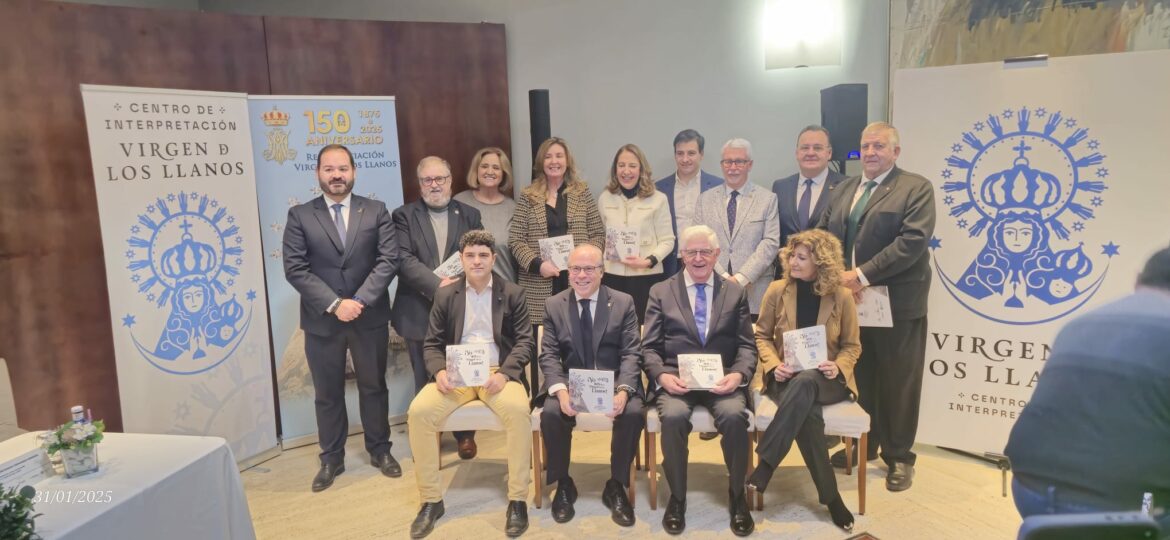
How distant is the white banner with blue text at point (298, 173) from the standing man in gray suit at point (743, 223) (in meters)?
1.90

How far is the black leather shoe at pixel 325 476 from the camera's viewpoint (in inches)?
142

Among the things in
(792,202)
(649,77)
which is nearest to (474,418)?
(792,202)

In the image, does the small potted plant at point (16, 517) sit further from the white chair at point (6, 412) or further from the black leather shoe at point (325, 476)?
the black leather shoe at point (325, 476)

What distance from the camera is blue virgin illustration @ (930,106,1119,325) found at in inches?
124

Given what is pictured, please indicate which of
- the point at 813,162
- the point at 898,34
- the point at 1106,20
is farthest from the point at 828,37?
the point at 1106,20

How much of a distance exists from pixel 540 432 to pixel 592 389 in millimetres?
365

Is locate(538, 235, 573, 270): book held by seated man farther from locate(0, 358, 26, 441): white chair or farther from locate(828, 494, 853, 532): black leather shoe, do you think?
locate(0, 358, 26, 441): white chair

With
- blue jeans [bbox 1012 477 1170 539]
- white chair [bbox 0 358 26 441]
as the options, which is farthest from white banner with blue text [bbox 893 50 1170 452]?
white chair [bbox 0 358 26 441]

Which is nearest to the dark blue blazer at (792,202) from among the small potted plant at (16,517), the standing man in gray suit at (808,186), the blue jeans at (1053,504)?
the standing man in gray suit at (808,186)

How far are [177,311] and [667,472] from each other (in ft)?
8.06

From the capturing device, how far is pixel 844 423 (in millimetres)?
3074

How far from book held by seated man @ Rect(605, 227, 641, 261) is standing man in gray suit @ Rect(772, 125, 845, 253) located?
79cm

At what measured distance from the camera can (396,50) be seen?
438 cm

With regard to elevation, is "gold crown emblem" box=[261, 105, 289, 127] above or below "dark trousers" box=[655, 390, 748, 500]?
above
